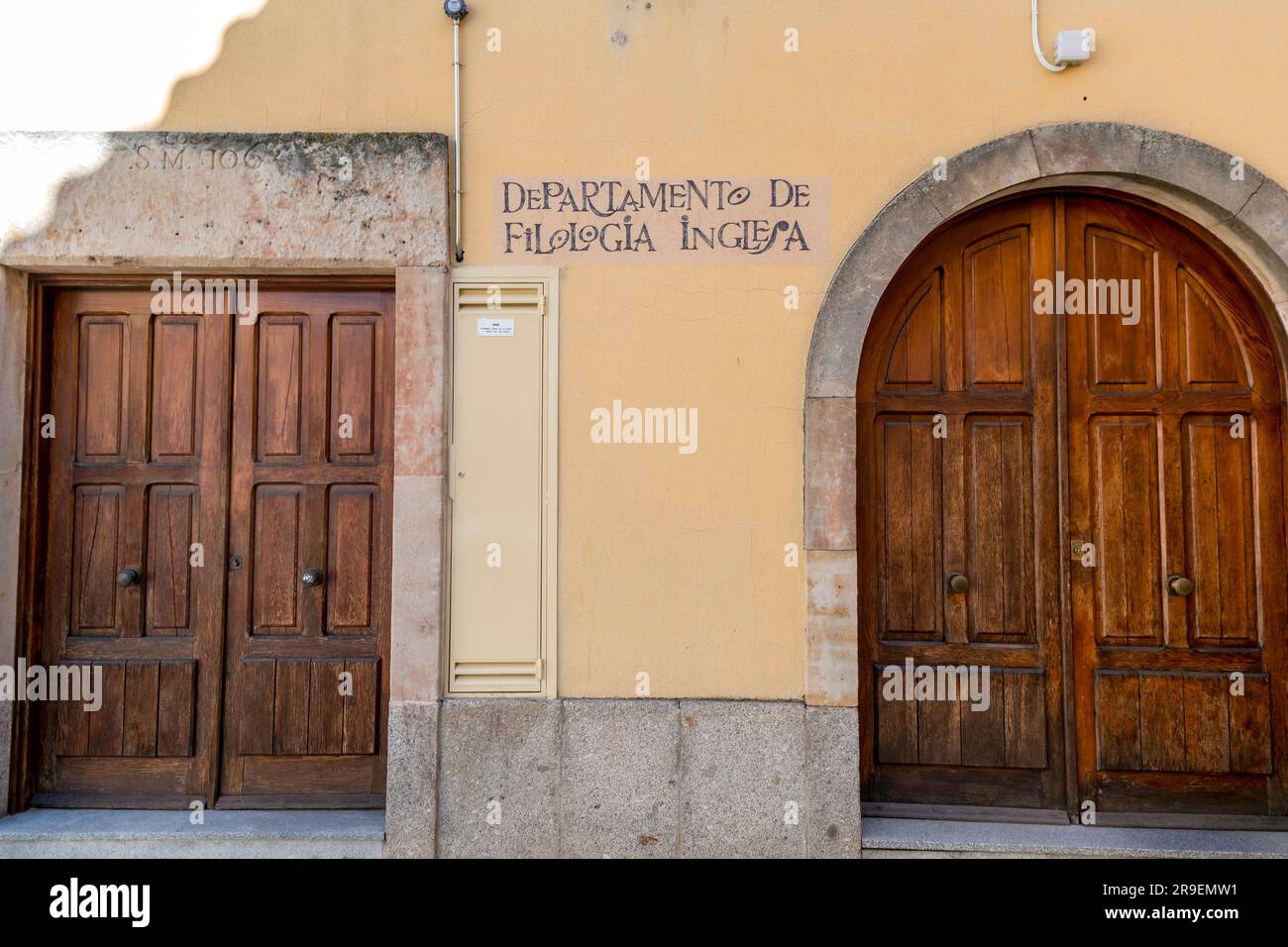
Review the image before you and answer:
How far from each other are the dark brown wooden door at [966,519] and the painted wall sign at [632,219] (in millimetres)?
768

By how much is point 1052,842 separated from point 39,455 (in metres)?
5.12

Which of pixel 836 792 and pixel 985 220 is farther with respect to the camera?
pixel 985 220

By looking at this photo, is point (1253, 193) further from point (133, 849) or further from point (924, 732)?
point (133, 849)

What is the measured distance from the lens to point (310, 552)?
388 cm

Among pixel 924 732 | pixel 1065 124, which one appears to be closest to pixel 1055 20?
pixel 1065 124

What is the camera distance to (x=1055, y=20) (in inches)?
147

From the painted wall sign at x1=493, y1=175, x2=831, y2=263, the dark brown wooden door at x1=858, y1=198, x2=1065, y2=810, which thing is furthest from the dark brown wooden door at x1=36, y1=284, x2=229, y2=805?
the dark brown wooden door at x1=858, y1=198, x2=1065, y2=810

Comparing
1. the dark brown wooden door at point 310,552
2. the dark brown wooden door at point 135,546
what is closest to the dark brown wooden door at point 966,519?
the dark brown wooden door at point 310,552

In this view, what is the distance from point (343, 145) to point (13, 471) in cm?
221

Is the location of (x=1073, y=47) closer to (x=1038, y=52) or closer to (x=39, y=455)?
(x=1038, y=52)

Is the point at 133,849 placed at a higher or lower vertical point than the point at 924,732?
lower

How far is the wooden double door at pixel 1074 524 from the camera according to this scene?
12.4 ft

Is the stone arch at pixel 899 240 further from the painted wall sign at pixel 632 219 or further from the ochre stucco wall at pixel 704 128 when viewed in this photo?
the painted wall sign at pixel 632 219

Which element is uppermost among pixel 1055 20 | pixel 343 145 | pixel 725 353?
pixel 1055 20
